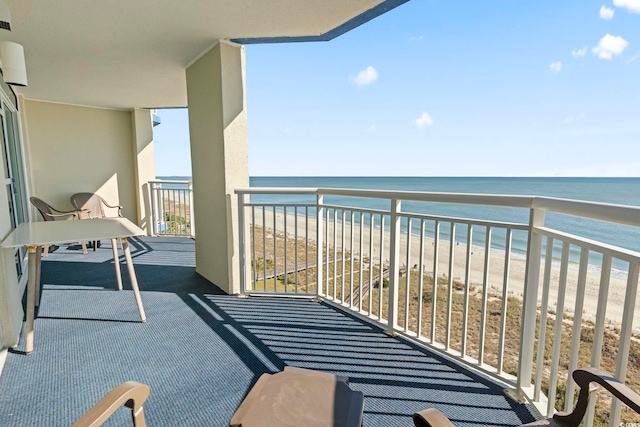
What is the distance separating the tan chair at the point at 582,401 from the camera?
0.71 meters

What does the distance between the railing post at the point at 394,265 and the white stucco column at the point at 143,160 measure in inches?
225

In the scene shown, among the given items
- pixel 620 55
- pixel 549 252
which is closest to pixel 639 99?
pixel 620 55

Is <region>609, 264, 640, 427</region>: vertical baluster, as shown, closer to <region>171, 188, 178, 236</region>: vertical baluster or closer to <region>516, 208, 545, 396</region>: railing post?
<region>516, 208, 545, 396</region>: railing post

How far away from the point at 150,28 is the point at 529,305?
3481 mm

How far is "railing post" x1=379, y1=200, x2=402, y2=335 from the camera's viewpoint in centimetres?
224

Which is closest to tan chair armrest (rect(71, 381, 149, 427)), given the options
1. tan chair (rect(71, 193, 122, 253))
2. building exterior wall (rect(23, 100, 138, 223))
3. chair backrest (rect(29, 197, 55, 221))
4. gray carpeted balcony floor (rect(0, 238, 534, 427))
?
gray carpeted balcony floor (rect(0, 238, 534, 427))

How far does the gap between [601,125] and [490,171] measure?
11.4 meters

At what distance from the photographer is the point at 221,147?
10.3 feet

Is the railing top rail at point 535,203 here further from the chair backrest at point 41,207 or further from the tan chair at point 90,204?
the tan chair at point 90,204

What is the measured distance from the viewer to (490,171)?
37.7 meters

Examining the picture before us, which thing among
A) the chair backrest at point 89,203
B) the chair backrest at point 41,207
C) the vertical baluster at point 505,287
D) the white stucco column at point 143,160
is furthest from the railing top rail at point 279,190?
the white stucco column at point 143,160

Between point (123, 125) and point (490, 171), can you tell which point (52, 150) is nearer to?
point (123, 125)

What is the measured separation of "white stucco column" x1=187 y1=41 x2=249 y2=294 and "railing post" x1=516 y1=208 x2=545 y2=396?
2.48 metres

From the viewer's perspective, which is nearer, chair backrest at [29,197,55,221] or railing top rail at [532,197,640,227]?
railing top rail at [532,197,640,227]
